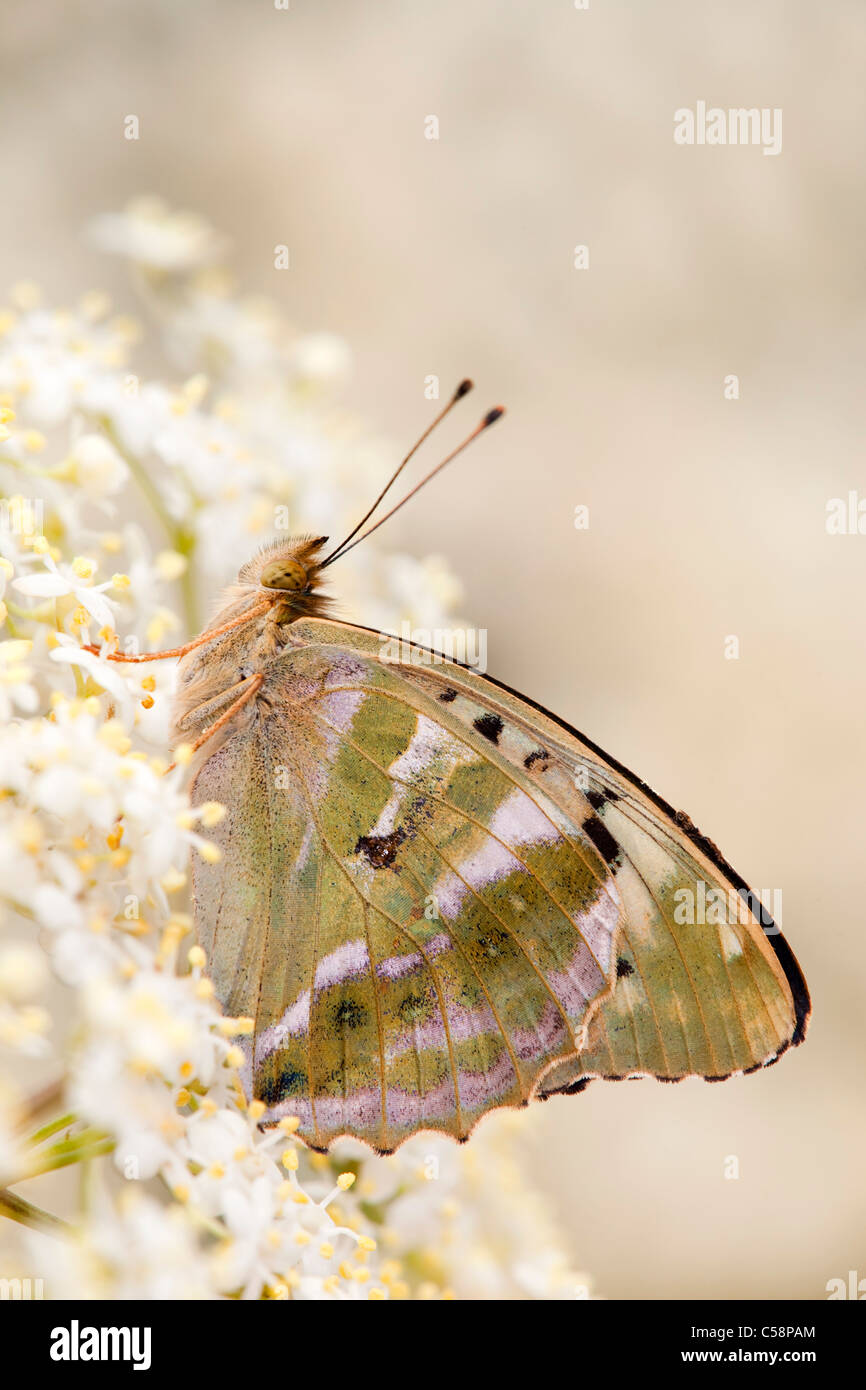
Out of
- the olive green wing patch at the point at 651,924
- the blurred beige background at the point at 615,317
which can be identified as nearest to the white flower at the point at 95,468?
the olive green wing patch at the point at 651,924

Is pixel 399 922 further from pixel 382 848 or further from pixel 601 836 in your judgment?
pixel 601 836

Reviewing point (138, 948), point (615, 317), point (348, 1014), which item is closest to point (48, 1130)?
point (138, 948)

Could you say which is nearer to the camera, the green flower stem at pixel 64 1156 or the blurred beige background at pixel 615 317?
the green flower stem at pixel 64 1156

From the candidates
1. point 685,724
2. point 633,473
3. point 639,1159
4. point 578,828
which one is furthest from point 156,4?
point 639,1159

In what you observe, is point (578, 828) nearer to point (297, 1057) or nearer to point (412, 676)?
point (412, 676)

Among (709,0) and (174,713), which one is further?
(709,0)

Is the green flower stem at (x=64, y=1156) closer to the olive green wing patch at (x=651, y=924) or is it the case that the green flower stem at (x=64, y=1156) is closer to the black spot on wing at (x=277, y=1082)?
the black spot on wing at (x=277, y=1082)
